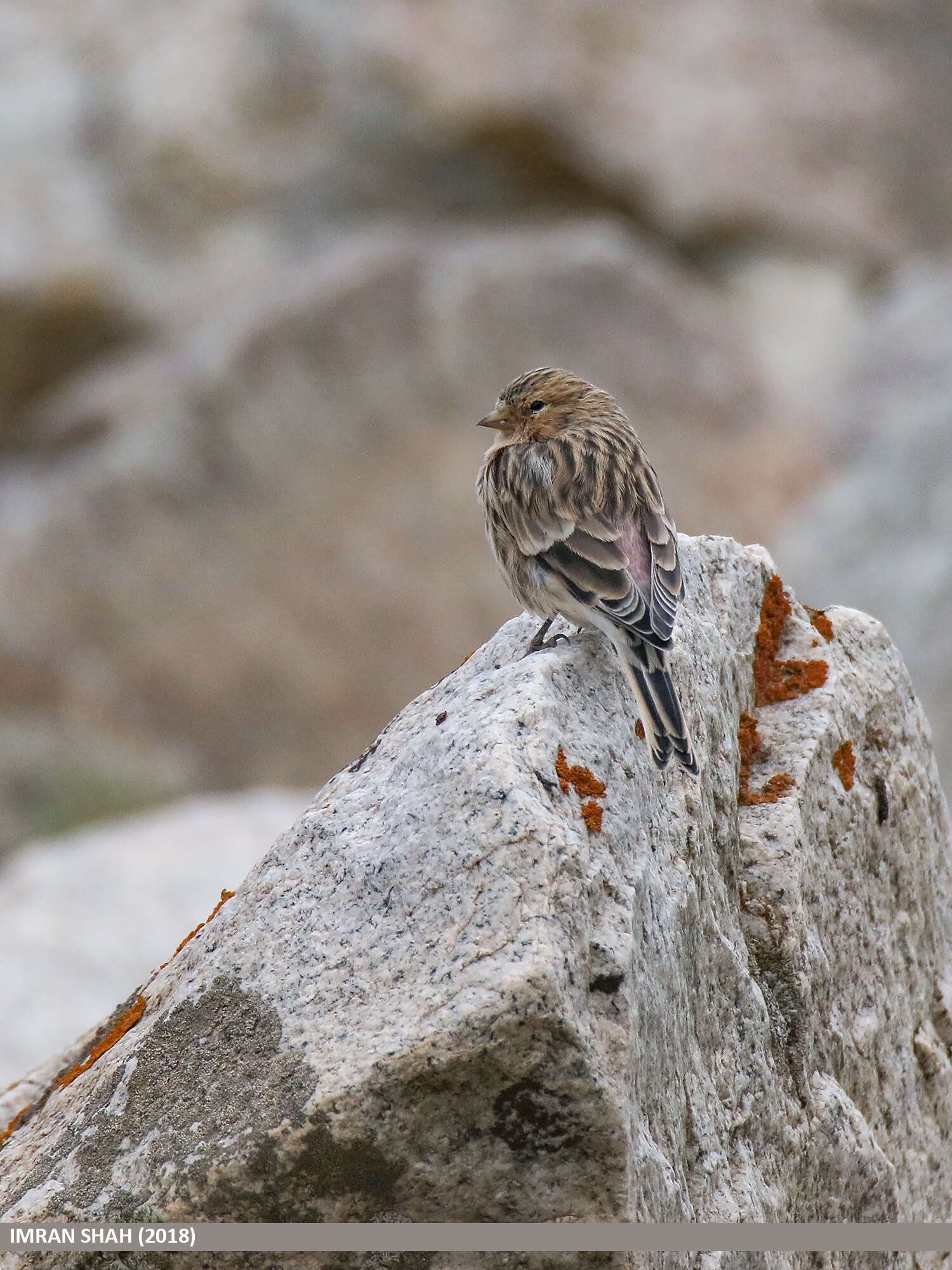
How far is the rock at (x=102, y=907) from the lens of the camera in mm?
9039

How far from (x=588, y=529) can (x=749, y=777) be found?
1.06 m

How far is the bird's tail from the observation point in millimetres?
4676

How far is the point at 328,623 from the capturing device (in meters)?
17.5

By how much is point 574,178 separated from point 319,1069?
22.4 m

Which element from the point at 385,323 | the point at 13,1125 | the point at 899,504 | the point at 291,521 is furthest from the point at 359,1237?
the point at 385,323

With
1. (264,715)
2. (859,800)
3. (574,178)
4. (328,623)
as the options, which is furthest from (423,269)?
(859,800)

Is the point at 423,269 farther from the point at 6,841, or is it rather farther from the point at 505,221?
the point at 6,841

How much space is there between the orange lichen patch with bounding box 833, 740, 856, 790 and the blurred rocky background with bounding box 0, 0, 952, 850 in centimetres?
620

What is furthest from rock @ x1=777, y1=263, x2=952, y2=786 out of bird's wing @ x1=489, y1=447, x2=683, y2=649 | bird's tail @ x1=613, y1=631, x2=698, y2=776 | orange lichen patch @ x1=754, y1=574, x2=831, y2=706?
bird's tail @ x1=613, y1=631, x2=698, y2=776

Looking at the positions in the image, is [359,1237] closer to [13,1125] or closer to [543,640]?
[13,1125]

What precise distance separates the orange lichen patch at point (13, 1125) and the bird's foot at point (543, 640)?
7.47ft

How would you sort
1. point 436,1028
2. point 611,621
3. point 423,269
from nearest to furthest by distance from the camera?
1. point 436,1028
2. point 611,621
3. point 423,269

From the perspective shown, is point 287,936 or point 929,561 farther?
point 929,561

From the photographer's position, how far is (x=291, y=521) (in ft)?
57.9
